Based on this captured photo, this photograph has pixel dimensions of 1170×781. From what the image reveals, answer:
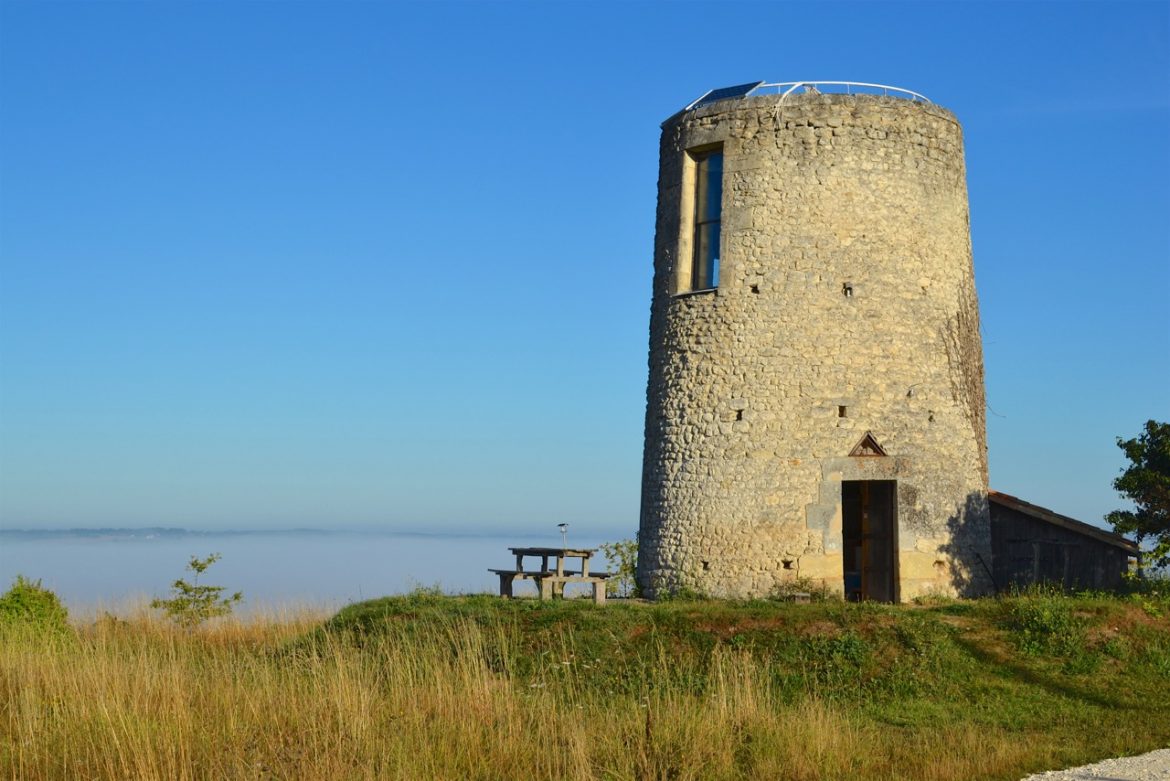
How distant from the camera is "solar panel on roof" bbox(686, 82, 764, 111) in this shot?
63.3ft

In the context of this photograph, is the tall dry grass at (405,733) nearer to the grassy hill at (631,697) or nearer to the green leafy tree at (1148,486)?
the grassy hill at (631,697)

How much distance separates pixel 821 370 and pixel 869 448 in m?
1.45

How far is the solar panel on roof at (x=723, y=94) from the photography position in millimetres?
19281

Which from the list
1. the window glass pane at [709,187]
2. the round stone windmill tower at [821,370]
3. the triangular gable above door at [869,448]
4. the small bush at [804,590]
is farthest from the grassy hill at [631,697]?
the window glass pane at [709,187]

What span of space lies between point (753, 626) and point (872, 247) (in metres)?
6.74

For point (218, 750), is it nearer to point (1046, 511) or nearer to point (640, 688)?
point (640, 688)

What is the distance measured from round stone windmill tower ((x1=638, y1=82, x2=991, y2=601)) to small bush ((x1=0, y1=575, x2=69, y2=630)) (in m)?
9.04

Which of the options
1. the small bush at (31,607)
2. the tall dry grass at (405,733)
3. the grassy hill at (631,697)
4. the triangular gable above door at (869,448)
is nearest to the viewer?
the tall dry grass at (405,733)

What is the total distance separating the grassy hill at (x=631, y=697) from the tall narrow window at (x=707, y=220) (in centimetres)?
556

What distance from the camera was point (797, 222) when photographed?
1839cm

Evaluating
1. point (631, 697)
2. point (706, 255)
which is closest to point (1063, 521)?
point (706, 255)

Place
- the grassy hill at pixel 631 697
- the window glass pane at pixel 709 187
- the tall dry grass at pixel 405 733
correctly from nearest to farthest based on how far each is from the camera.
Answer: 1. the tall dry grass at pixel 405 733
2. the grassy hill at pixel 631 697
3. the window glass pane at pixel 709 187

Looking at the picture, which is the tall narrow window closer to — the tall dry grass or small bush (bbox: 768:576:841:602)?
small bush (bbox: 768:576:841:602)

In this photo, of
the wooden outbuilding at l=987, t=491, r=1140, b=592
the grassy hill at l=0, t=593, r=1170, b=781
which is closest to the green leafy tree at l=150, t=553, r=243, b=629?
the grassy hill at l=0, t=593, r=1170, b=781
